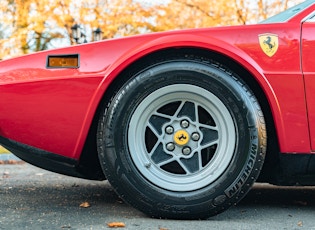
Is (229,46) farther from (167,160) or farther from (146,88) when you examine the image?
(167,160)

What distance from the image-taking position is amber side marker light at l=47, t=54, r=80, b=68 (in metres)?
2.53

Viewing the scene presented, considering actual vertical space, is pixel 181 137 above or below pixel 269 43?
below

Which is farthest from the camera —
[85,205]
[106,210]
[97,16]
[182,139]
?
[97,16]

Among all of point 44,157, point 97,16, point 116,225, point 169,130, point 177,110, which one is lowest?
point 116,225

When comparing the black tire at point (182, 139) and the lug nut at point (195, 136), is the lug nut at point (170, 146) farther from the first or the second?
the lug nut at point (195, 136)

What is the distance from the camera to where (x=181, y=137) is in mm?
2471

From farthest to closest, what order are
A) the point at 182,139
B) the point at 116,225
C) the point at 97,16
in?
the point at 97,16 → the point at 182,139 → the point at 116,225

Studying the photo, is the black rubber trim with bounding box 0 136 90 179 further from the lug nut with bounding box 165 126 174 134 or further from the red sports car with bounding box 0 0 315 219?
the lug nut with bounding box 165 126 174 134

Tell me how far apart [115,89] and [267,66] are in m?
0.82

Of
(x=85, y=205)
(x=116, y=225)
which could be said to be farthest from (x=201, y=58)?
(x=85, y=205)

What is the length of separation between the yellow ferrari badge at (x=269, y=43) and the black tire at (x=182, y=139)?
211 millimetres

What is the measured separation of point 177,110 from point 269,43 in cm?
61

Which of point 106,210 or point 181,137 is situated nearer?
point 181,137

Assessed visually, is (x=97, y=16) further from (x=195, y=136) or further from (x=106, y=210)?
(x=195, y=136)
